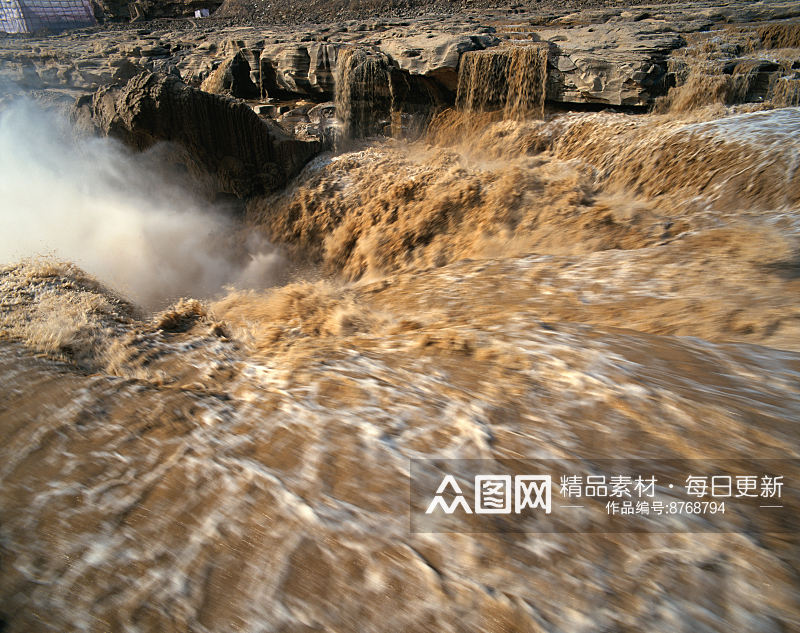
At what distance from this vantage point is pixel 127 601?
122 centimetres

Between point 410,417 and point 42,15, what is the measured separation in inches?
752

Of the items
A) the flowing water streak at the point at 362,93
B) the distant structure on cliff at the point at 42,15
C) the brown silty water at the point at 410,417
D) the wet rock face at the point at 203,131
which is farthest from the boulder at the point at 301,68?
the distant structure on cliff at the point at 42,15

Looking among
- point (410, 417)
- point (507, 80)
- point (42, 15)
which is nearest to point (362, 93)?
point (507, 80)

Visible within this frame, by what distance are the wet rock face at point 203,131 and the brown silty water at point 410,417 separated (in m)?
2.24

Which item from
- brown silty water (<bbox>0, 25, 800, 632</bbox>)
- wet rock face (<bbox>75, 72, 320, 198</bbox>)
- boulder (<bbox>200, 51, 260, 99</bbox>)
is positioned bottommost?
brown silty water (<bbox>0, 25, 800, 632</bbox>)

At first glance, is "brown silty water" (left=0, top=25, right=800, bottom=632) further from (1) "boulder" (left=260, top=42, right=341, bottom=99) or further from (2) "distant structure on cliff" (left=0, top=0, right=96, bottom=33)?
(2) "distant structure on cliff" (left=0, top=0, right=96, bottom=33)

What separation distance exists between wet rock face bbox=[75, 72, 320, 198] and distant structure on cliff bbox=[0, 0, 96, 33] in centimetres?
1263

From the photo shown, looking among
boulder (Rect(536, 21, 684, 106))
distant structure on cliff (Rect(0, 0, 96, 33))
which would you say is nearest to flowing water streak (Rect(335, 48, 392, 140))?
boulder (Rect(536, 21, 684, 106))

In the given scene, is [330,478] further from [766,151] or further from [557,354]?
[766,151]

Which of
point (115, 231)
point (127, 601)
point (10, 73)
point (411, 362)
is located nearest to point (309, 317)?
point (411, 362)

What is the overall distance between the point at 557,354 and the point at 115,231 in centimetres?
540

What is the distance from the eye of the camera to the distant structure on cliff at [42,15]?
13352 mm

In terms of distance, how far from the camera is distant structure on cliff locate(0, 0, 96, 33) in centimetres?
1335

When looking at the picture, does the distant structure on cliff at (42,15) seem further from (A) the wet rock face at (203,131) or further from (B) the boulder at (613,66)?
(B) the boulder at (613,66)
